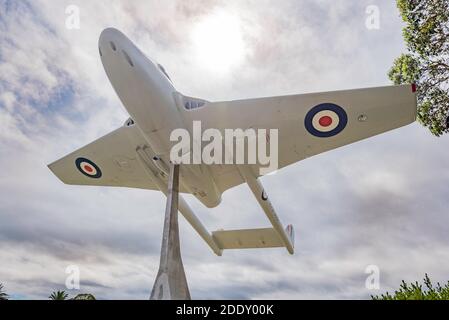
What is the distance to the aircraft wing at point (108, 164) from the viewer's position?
1584 centimetres

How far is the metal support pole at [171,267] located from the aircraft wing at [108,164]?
467cm

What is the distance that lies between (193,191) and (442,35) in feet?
46.9

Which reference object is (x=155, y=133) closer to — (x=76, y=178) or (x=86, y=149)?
(x=86, y=149)

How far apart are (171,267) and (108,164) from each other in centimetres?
899

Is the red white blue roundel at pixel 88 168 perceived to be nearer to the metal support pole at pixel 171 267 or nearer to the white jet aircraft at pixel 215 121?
the white jet aircraft at pixel 215 121

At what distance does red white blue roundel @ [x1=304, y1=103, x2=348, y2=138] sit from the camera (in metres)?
12.9

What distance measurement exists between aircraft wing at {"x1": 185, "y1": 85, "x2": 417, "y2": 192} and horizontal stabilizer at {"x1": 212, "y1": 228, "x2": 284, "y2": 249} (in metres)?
4.72

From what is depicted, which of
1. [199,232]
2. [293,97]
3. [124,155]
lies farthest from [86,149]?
[293,97]

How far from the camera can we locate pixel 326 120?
43.5ft

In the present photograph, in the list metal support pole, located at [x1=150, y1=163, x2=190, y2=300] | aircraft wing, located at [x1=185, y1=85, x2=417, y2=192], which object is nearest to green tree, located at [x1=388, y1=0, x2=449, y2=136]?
aircraft wing, located at [x1=185, y1=85, x2=417, y2=192]

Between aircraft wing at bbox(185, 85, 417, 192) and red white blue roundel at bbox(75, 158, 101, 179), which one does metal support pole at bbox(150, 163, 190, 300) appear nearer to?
aircraft wing at bbox(185, 85, 417, 192)

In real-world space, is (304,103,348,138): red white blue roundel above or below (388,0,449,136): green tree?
below

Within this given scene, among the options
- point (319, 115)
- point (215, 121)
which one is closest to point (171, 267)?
point (215, 121)

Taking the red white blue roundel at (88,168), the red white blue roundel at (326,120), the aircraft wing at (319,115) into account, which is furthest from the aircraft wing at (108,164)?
the red white blue roundel at (326,120)
